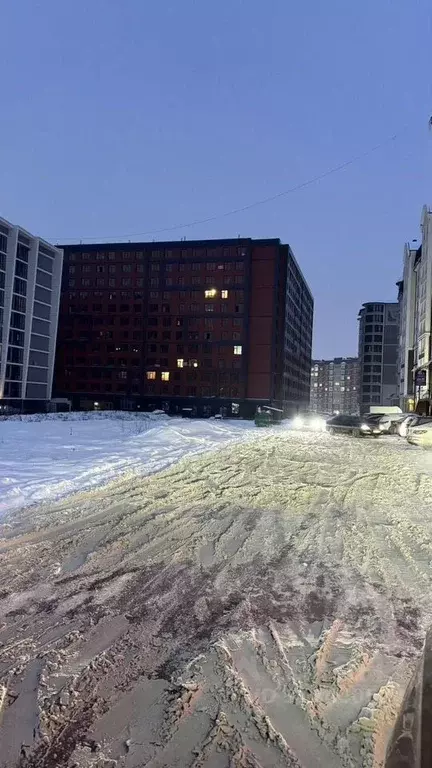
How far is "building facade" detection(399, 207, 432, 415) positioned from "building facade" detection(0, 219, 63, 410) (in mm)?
47817

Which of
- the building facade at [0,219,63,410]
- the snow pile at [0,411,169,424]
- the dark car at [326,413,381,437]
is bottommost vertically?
the snow pile at [0,411,169,424]

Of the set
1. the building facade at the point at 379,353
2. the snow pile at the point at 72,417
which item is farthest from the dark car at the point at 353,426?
the building facade at the point at 379,353

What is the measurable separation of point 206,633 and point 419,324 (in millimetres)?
57620

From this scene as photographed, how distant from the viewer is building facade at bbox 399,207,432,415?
4756 cm

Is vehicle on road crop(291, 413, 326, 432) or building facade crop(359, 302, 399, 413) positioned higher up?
building facade crop(359, 302, 399, 413)

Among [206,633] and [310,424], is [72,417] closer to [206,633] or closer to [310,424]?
[310,424]

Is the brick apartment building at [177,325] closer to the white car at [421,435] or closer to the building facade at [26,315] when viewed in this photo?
the building facade at [26,315]

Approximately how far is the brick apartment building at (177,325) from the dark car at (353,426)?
40308mm

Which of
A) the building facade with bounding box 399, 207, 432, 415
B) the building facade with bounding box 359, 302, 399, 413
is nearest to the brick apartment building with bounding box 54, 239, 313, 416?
the building facade with bounding box 399, 207, 432, 415

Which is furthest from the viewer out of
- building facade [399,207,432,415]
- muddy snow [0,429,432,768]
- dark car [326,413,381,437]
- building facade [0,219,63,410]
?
building facade [0,219,63,410]

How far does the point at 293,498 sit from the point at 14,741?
280 inches

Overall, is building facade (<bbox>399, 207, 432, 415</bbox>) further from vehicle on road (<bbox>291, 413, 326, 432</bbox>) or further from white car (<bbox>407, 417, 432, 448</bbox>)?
white car (<bbox>407, 417, 432, 448</bbox>)

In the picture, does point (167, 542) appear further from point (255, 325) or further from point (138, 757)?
point (255, 325)

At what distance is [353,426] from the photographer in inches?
1281
